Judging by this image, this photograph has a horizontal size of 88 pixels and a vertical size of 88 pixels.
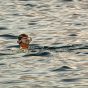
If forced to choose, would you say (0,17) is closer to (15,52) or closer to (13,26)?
(13,26)

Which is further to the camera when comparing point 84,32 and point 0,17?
point 0,17

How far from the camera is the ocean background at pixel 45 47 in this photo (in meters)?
22.7

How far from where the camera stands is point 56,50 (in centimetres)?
2825

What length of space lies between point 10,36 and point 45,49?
15.9ft

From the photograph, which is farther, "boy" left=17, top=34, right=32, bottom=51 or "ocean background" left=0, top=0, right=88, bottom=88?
"boy" left=17, top=34, right=32, bottom=51

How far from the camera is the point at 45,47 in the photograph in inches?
1147

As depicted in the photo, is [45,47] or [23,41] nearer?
[23,41]

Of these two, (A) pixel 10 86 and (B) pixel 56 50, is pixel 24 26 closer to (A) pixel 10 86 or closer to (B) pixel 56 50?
(B) pixel 56 50

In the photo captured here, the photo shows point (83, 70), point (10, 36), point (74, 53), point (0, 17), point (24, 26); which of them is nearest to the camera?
point (83, 70)

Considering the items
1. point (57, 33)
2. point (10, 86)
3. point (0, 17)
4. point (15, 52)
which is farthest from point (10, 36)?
point (10, 86)

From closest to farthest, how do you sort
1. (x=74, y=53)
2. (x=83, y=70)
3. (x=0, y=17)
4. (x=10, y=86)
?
(x=10, y=86) < (x=83, y=70) < (x=74, y=53) < (x=0, y=17)

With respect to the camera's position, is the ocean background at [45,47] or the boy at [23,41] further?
the boy at [23,41]

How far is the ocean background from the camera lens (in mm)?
22688

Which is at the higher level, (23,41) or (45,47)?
(23,41)
